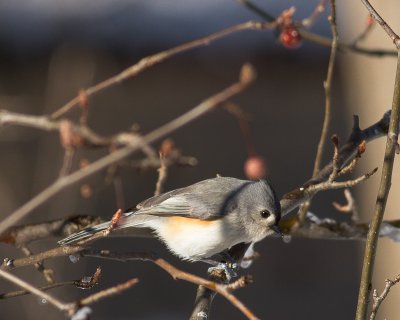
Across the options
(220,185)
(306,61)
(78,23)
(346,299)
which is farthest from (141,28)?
(220,185)

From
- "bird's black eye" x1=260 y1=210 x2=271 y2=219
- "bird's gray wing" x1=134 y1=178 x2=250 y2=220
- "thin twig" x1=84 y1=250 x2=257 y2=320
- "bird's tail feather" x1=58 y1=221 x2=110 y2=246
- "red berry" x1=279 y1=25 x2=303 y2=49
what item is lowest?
"thin twig" x1=84 y1=250 x2=257 y2=320

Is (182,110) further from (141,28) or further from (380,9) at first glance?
(380,9)

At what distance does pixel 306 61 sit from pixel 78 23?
7.71 ft

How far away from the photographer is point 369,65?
5.40 meters

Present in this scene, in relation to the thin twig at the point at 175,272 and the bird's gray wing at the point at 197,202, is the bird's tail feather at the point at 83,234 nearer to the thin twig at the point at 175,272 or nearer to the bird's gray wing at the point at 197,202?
the bird's gray wing at the point at 197,202

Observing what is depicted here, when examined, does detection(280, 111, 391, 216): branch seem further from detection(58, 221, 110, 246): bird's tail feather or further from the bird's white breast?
detection(58, 221, 110, 246): bird's tail feather

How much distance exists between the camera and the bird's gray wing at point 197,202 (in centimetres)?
304

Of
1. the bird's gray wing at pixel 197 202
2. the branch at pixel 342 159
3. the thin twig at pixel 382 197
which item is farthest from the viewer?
the bird's gray wing at pixel 197 202

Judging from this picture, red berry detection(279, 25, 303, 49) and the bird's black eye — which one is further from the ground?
red berry detection(279, 25, 303, 49)

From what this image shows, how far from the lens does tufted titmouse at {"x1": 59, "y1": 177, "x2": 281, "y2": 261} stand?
301 centimetres

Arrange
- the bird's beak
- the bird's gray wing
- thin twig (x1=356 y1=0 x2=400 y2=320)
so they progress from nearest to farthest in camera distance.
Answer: thin twig (x1=356 y1=0 x2=400 y2=320) < the bird's beak < the bird's gray wing

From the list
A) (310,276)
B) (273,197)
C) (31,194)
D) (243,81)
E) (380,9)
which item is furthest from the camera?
(310,276)

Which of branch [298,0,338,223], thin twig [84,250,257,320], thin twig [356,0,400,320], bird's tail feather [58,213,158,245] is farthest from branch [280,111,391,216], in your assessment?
thin twig [84,250,257,320]

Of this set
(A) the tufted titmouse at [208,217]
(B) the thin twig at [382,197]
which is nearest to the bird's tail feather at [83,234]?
(A) the tufted titmouse at [208,217]
